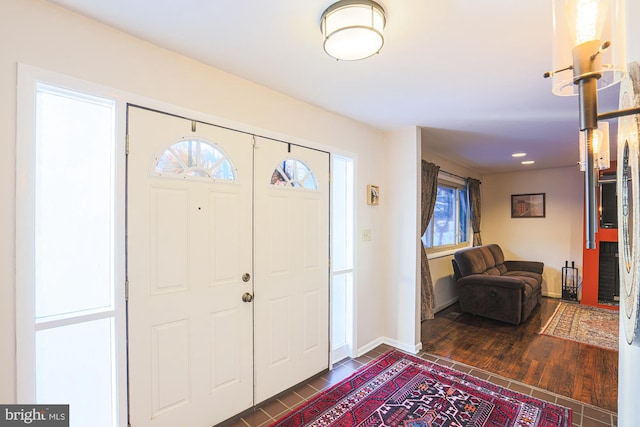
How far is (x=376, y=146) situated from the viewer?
339cm

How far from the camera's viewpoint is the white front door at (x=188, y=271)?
5.56 feet

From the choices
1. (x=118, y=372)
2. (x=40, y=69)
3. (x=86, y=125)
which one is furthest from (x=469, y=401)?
(x=40, y=69)

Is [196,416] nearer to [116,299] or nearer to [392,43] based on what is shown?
[116,299]

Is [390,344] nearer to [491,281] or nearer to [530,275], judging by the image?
[491,281]

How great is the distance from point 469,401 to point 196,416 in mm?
2030

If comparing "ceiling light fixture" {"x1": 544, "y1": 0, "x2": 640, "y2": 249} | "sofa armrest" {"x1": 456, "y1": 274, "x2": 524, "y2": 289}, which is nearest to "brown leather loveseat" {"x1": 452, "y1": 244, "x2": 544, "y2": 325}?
"sofa armrest" {"x1": 456, "y1": 274, "x2": 524, "y2": 289}

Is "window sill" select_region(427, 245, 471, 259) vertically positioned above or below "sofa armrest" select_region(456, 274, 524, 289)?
above

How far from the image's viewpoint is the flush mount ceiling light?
134 centimetres

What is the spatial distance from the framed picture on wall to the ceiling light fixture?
250 inches

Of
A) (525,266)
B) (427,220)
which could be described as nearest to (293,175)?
(427,220)

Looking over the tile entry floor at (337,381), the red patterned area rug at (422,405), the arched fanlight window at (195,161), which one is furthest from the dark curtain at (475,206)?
the arched fanlight window at (195,161)

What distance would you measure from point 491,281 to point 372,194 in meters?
2.31

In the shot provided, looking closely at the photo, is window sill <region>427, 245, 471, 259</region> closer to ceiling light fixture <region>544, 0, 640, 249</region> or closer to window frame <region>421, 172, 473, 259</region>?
window frame <region>421, 172, 473, 259</region>

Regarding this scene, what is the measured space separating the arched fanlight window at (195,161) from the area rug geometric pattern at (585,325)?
14.2 ft
